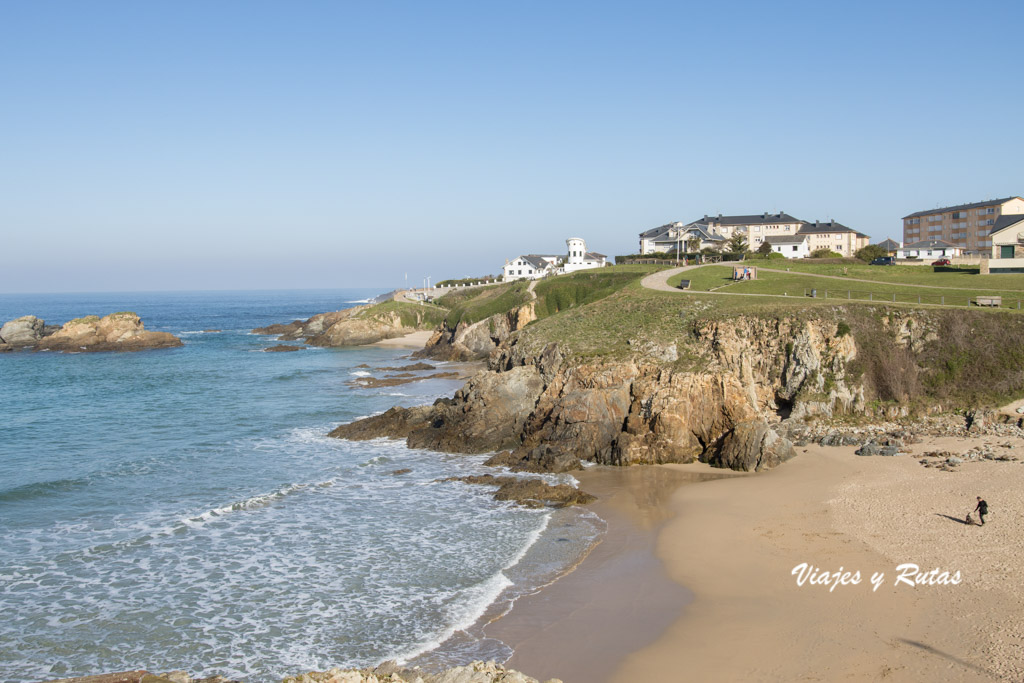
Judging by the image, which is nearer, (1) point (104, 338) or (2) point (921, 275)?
(2) point (921, 275)


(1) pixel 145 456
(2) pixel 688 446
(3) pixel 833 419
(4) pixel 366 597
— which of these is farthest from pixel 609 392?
(1) pixel 145 456

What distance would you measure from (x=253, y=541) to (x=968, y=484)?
23.6 metres

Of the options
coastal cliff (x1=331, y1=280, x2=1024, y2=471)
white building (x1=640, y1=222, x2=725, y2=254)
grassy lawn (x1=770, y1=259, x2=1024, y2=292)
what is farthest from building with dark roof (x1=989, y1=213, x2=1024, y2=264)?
coastal cliff (x1=331, y1=280, x2=1024, y2=471)

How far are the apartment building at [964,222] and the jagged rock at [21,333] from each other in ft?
366

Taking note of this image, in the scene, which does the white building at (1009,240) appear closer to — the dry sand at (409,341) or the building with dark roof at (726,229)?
the building with dark roof at (726,229)

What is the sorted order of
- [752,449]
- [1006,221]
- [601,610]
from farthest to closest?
[1006,221], [752,449], [601,610]

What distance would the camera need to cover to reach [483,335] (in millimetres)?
64750

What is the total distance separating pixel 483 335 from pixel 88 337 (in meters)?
48.9

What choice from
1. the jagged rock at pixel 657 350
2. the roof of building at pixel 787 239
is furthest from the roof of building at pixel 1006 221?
the jagged rock at pixel 657 350

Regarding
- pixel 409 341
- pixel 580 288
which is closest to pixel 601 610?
pixel 580 288

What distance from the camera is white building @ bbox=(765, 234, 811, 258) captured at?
85625 millimetres

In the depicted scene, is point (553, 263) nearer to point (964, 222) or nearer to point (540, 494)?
point (964, 222)

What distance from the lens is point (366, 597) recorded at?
59.8ft

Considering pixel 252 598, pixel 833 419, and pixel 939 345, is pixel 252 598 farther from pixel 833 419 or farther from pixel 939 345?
pixel 939 345
